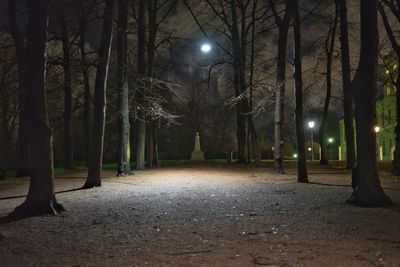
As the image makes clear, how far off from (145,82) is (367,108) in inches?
529

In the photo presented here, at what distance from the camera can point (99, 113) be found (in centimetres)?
Result: 1784

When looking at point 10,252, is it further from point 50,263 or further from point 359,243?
point 359,243

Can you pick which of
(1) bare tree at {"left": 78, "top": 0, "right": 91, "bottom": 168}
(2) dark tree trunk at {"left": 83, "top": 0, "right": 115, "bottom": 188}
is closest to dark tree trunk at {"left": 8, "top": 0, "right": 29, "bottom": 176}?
(1) bare tree at {"left": 78, "top": 0, "right": 91, "bottom": 168}

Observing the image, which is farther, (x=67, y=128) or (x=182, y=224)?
(x=67, y=128)

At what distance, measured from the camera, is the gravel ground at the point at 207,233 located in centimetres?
654

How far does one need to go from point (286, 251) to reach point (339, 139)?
75923 millimetres

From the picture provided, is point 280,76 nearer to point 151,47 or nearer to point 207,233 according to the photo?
point 151,47

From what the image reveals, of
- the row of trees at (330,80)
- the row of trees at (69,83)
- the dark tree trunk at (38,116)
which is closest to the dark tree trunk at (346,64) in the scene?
the row of trees at (330,80)

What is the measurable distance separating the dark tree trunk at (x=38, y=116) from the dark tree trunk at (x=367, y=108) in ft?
24.2

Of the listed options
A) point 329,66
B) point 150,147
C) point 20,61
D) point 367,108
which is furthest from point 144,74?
point 367,108

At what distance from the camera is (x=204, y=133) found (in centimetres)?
5994

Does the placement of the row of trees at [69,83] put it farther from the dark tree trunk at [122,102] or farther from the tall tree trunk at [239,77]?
the tall tree trunk at [239,77]

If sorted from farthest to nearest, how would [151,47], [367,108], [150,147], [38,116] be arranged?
[150,147] → [151,47] → [367,108] → [38,116]

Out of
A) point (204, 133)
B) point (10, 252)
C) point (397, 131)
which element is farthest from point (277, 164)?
point (204, 133)
